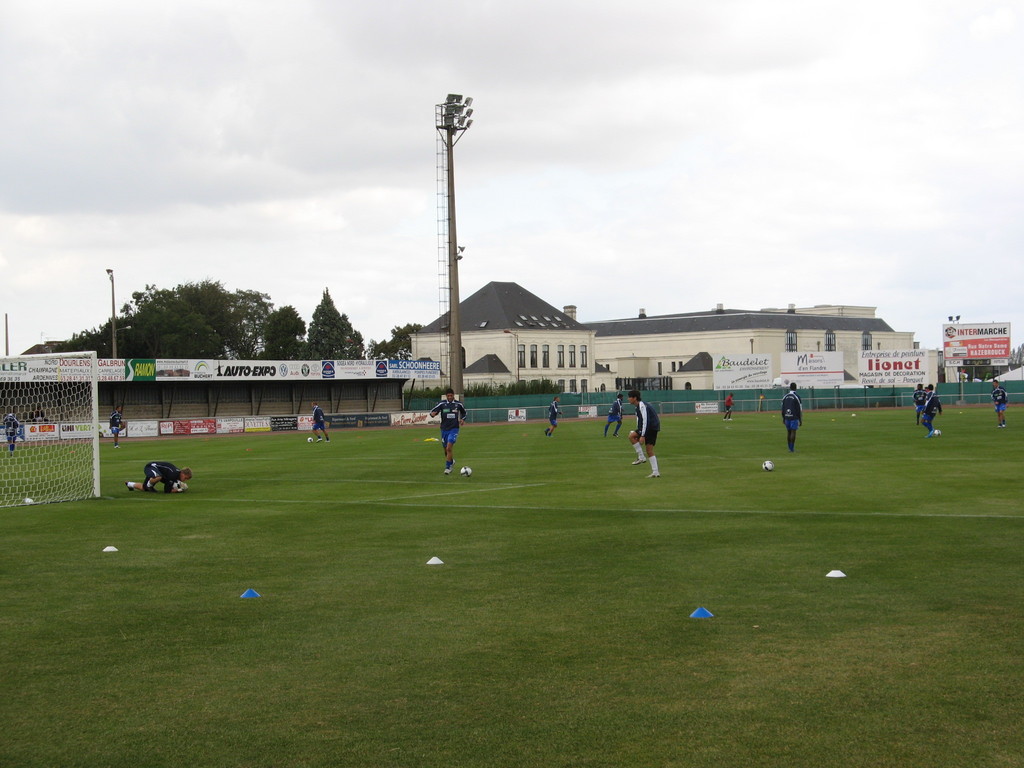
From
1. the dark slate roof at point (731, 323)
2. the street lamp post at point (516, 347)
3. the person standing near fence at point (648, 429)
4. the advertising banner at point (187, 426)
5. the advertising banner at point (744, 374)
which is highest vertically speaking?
the dark slate roof at point (731, 323)

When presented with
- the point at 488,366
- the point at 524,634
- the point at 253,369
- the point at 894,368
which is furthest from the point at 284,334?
the point at 524,634

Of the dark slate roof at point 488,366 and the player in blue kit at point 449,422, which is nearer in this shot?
the player in blue kit at point 449,422

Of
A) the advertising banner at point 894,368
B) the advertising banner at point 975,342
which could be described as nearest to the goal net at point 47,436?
the advertising banner at point 894,368

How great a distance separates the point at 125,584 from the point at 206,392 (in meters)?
71.4

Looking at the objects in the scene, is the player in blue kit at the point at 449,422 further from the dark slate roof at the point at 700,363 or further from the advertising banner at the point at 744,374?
the dark slate roof at the point at 700,363

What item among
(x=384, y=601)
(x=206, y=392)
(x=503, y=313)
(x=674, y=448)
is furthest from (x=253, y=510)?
(x=503, y=313)

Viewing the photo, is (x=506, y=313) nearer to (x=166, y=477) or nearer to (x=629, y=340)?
(x=629, y=340)

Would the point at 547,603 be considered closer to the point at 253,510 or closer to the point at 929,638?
the point at 929,638

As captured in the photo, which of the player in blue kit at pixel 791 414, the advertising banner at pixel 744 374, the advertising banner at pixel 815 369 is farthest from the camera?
the advertising banner at pixel 815 369

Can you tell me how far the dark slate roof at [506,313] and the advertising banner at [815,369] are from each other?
1406 inches

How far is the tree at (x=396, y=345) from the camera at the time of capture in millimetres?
131250

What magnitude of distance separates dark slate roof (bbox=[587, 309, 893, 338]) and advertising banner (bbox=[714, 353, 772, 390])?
175 feet

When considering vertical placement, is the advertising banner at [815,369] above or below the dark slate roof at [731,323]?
below

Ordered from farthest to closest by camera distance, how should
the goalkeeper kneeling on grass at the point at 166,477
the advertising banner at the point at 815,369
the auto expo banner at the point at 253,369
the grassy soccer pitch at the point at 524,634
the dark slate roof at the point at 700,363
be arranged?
the dark slate roof at the point at 700,363
the advertising banner at the point at 815,369
the auto expo banner at the point at 253,369
the goalkeeper kneeling on grass at the point at 166,477
the grassy soccer pitch at the point at 524,634
